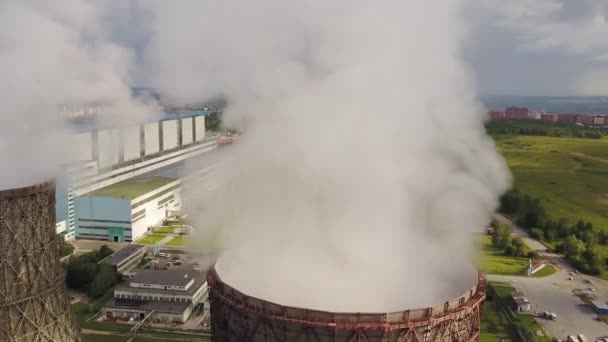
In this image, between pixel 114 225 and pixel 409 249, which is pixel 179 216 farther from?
pixel 409 249

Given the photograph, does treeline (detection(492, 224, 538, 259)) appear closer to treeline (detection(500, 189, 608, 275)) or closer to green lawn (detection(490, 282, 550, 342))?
treeline (detection(500, 189, 608, 275))

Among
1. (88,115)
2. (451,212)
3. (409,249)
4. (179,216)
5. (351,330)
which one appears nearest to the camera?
(351,330)

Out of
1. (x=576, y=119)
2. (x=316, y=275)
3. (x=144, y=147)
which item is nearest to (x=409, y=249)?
(x=316, y=275)

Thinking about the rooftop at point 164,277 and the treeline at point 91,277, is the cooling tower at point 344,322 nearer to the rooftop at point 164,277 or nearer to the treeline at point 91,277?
the rooftop at point 164,277

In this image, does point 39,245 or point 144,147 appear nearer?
point 39,245

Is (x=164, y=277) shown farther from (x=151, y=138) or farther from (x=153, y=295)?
(x=151, y=138)

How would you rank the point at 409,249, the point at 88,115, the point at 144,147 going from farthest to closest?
the point at 144,147 → the point at 88,115 → the point at 409,249

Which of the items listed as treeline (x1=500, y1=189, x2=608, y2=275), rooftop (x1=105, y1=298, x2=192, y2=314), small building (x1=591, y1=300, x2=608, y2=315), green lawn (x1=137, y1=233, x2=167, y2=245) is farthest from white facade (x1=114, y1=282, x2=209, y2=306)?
treeline (x1=500, y1=189, x2=608, y2=275)
